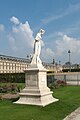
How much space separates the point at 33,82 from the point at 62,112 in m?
2.97

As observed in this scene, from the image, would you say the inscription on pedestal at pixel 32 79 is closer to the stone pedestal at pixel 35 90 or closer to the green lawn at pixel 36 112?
the stone pedestal at pixel 35 90

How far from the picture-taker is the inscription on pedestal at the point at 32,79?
49.8 ft

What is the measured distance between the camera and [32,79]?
1527 centimetres

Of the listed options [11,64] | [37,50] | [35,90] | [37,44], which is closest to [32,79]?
[35,90]

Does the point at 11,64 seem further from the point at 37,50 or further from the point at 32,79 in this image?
the point at 32,79

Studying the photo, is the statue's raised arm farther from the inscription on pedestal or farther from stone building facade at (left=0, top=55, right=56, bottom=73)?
stone building facade at (left=0, top=55, right=56, bottom=73)

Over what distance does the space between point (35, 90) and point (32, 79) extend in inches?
29.7

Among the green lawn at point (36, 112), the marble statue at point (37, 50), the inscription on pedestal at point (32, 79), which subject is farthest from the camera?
the marble statue at point (37, 50)

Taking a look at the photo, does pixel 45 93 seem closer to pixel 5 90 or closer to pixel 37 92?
pixel 37 92

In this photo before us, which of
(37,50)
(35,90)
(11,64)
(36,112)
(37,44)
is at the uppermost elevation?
(11,64)

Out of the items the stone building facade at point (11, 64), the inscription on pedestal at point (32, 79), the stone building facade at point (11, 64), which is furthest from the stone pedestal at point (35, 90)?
the stone building facade at point (11, 64)

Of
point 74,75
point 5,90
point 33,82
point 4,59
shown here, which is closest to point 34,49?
point 33,82

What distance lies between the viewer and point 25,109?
44.6 ft

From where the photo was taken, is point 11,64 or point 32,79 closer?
point 32,79
